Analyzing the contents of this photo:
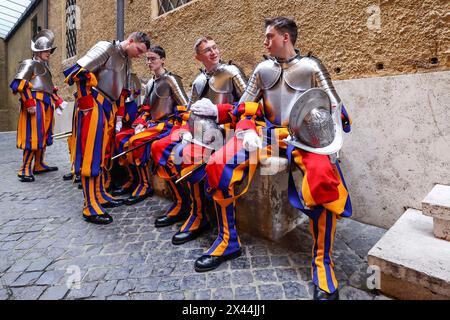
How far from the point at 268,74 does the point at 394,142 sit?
1.31 metres

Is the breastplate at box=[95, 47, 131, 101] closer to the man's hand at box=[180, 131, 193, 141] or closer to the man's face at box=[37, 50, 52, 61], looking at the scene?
the man's hand at box=[180, 131, 193, 141]

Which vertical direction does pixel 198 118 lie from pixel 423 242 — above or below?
above

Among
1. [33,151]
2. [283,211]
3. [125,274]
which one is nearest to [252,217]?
[283,211]

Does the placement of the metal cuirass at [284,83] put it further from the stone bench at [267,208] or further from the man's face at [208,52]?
the man's face at [208,52]

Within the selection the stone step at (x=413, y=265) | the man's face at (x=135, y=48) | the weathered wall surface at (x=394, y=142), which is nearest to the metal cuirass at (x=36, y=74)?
the man's face at (x=135, y=48)

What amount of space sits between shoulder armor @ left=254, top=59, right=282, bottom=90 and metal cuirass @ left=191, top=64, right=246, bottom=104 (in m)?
0.45

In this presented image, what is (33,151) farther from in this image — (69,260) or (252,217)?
(252,217)

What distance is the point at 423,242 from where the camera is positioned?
69.7 inches

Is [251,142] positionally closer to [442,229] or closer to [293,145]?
[293,145]

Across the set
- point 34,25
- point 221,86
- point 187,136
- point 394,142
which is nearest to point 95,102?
point 187,136

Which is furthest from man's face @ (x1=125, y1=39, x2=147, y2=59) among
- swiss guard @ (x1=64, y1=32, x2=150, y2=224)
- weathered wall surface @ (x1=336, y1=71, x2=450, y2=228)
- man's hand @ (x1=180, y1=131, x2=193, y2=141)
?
weathered wall surface @ (x1=336, y1=71, x2=450, y2=228)

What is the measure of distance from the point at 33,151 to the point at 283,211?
4.49 metres

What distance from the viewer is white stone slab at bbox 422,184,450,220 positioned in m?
1.79

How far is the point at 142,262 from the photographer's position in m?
2.05
